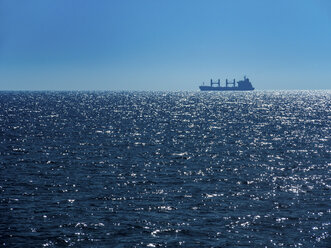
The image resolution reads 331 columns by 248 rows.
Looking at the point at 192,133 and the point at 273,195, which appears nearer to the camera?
the point at 273,195

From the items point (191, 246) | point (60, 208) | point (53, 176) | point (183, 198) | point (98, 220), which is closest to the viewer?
point (191, 246)

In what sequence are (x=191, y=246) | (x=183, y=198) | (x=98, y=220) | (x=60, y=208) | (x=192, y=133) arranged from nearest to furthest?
(x=191, y=246) → (x=98, y=220) → (x=60, y=208) → (x=183, y=198) → (x=192, y=133)

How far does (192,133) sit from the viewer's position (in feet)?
281

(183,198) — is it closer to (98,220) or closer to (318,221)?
(98,220)

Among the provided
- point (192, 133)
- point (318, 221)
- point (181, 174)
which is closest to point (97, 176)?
point (181, 174)

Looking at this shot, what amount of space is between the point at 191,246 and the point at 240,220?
20.1 feet

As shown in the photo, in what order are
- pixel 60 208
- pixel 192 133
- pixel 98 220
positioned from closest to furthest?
1. pixel 98 220
2. pixel 60 208
3. pixel 192 133

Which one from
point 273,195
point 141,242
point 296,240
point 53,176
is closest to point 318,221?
point 296,240

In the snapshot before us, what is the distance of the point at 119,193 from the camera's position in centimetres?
3697

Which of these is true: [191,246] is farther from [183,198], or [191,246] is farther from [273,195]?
[273,195]

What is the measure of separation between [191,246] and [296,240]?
280 inches

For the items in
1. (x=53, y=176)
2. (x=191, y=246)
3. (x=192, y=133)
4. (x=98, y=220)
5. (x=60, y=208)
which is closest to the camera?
(x=191, y=246)

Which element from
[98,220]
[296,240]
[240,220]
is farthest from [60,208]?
[296,240]

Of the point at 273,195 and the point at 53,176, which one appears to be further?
the point at 53,176
